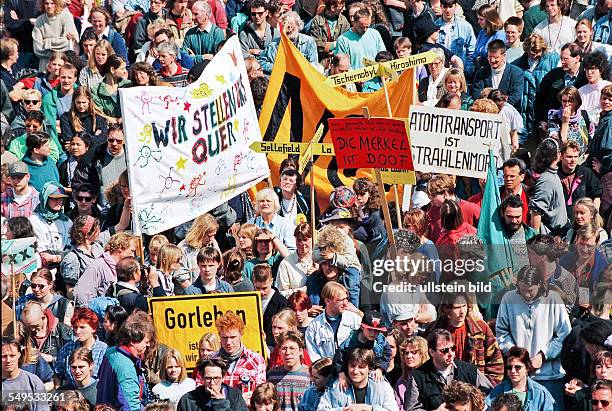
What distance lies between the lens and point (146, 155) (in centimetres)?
1880

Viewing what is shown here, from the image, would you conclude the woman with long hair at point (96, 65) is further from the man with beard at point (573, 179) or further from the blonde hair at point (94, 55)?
the man with beard at point (573, 179)

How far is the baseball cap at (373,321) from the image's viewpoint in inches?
628

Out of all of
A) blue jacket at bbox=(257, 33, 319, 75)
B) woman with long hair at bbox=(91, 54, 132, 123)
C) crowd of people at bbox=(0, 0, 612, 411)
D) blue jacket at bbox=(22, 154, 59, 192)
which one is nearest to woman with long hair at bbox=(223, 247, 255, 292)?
crowd of people at bbox=(0, 0, 612, 411)

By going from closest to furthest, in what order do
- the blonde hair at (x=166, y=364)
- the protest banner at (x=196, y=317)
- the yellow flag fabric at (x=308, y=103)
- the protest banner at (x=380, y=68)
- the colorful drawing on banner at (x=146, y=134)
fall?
the blonde hair at (x=166, y=364) < the protest banner at (x=196, y=317) < the colorful drawing on banner at (x=146, y=134) < the protest banner at (x=380, y=68) < the yellow flag fabric at (x=308, y=103)

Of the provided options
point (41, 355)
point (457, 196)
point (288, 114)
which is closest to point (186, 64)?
point (288, 114)

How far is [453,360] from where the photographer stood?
1600 centimetres

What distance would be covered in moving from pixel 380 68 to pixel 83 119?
3085 mm

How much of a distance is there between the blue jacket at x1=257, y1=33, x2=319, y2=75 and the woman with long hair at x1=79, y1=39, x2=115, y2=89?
1.57 m

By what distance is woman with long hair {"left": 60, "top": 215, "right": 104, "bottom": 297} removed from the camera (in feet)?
58.0

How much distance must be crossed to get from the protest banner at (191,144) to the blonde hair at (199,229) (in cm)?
44

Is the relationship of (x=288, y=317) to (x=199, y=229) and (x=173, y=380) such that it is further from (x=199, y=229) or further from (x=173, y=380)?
(x=199, y=229)

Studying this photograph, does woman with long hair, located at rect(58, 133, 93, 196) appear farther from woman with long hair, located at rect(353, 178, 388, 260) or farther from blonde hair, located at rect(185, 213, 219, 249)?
woman with long hair, located at rect(353, 178, 388, 260)

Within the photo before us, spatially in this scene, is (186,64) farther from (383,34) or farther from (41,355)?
(41,355)

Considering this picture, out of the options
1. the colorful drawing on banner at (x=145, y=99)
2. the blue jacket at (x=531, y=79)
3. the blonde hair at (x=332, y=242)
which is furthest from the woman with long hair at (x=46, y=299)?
the blue jacket at (x=531, y=79)
